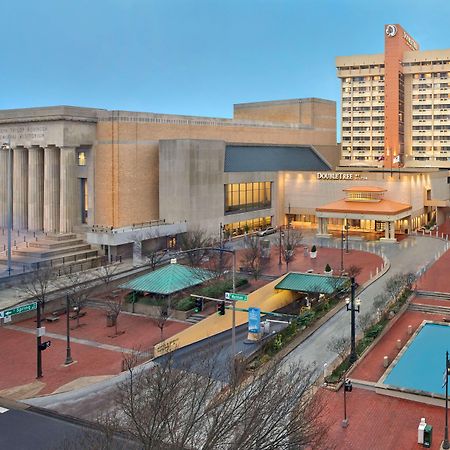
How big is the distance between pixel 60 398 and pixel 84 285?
20693 millimetres

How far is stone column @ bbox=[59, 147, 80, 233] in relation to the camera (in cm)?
6769

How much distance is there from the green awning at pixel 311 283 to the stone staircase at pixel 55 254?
2154 centimetres

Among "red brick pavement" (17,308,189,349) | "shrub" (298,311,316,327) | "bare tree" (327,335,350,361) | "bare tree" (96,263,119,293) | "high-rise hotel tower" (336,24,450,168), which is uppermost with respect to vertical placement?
"high-rise hotel tower" (336,24,450,168)

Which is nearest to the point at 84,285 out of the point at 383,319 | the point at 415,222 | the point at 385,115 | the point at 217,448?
the point at 383,319

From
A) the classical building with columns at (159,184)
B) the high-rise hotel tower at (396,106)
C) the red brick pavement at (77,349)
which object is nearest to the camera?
the red brick pavement at (77,349)

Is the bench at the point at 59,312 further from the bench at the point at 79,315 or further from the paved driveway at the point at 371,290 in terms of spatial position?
the paved driveway at the point at 371,290

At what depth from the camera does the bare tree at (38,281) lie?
146 feet

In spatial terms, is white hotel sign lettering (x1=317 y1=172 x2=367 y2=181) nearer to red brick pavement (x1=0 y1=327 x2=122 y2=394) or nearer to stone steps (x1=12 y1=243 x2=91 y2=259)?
stone steps (x1=12 y1=243 x2=91 y2=259)

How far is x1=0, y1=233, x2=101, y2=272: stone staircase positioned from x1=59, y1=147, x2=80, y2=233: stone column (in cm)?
322

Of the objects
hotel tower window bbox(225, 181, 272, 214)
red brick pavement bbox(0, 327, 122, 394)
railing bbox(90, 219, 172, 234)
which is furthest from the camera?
hotel tower window bbox(225, 181, 272, 214)

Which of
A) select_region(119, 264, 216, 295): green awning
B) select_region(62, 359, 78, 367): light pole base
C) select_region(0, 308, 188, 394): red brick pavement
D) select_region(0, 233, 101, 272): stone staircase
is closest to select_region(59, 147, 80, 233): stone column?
select_region(0, 233, 101, 272): stone staircase

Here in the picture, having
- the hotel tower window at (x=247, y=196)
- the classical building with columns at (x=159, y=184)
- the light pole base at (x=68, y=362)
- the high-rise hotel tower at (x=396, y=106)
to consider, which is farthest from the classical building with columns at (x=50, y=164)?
the high-rise hotel tower at (x=396, y=106)

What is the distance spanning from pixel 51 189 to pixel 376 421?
2161 inches

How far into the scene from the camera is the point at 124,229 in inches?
2566
